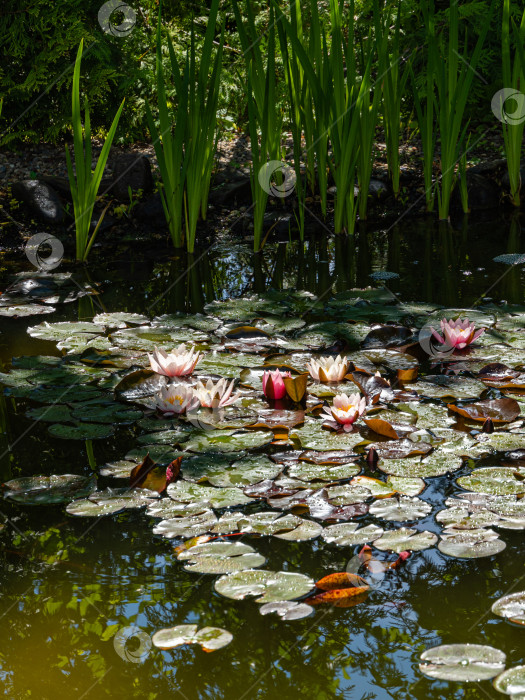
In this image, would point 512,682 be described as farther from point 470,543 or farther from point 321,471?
point 321,471

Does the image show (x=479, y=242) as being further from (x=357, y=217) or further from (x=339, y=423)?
(x=339, y=423)

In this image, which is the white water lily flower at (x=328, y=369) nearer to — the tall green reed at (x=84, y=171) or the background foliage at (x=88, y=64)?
the tall green reed at (x=84, y=171)

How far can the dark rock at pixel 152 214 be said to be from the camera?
4.05 metres

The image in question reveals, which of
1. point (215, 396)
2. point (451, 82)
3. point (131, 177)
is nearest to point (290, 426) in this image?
point (215, 396)

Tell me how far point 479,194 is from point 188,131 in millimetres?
1933

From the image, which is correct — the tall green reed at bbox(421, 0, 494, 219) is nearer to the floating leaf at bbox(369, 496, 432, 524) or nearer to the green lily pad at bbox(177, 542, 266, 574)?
the floating leaf at bbox(369, 496, 432, 524)

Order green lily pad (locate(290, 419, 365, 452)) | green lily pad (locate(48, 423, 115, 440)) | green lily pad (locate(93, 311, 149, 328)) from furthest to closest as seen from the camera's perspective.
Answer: green lily pad (locate(93, 311, 149, 328)) → green lily pad (locate(48, 423, 115, 440)) → green lily pad (locate(290, 419, 365, 452))

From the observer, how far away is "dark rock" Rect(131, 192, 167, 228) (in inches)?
159

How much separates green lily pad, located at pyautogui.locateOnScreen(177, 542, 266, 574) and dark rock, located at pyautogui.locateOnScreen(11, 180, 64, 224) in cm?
307

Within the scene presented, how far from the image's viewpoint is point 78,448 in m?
1.74

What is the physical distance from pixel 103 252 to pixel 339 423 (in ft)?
7.89

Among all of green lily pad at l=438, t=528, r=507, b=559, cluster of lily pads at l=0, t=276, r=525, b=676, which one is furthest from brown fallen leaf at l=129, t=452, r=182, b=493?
green lily pad at l=438, t=528, r=507, b=559

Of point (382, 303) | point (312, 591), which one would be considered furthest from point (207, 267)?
point (312, 591)

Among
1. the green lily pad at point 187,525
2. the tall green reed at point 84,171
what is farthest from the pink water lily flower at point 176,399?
the tall green reed at point 84,171
